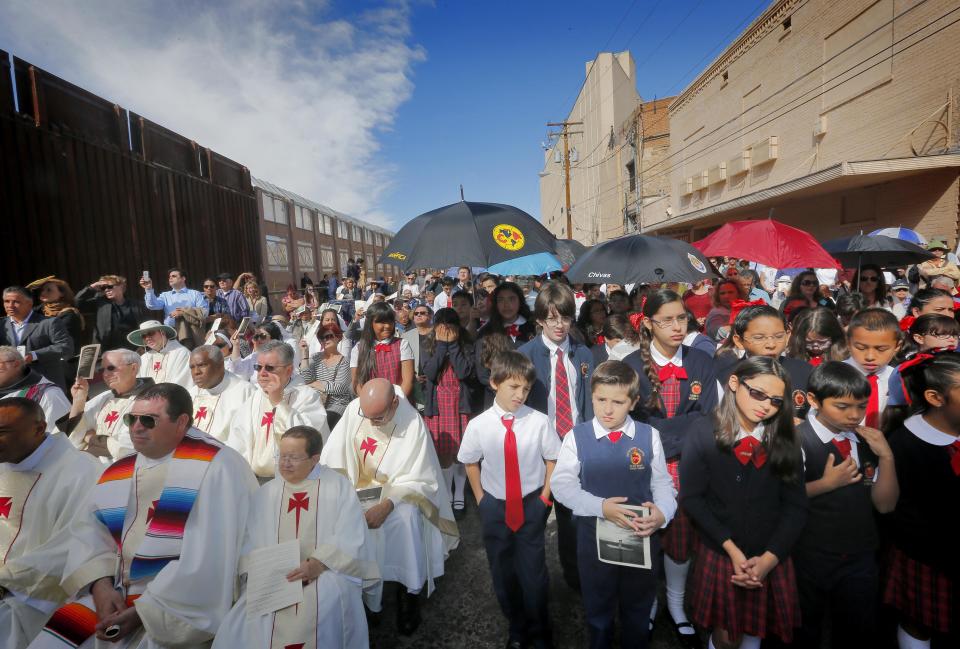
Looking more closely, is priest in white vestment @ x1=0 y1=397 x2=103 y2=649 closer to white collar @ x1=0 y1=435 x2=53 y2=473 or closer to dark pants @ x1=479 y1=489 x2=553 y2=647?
white collar @ x1=0 y1=435 x2=53 y2=473

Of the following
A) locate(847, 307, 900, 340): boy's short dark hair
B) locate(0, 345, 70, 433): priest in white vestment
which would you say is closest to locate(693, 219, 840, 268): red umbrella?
locate(847, 307, 900, 340): boy's short dark hair

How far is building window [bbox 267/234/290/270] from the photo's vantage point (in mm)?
18578

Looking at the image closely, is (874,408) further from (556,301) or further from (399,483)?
(399,483)

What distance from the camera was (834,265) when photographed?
442 centimetres

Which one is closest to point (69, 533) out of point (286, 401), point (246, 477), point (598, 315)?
point (246, 477)

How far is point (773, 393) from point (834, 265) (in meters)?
3.11

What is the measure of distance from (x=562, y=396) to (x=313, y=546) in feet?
6.18

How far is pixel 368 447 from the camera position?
137 inches

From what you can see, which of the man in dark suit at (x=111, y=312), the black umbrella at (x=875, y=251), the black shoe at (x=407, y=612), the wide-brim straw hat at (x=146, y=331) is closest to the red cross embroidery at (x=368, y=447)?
the black shoe at (x=407, y=612)

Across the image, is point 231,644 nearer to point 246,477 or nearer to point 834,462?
point 246,477

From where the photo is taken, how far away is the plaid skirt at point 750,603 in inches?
88.9

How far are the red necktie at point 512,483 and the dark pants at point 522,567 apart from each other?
0.23ft

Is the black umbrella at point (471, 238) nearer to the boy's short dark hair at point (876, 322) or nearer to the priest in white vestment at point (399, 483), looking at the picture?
the priest in white vestment at point (399, 483)

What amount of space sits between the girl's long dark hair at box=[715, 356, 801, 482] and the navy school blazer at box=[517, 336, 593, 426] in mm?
1135
